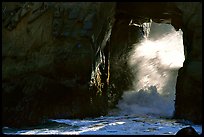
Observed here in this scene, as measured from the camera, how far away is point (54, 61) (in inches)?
589

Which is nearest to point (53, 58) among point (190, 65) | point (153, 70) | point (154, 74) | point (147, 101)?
point (190, 65)

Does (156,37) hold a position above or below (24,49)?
above

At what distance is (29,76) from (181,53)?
15495 millimetres

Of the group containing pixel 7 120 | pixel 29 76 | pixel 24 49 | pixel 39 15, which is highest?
pixel 39 15

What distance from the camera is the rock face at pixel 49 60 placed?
14.8 m

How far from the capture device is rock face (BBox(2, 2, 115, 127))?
48.7 feet

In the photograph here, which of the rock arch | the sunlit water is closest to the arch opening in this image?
the sunlit water

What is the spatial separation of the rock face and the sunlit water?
1.03 meters

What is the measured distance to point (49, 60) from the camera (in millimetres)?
14984

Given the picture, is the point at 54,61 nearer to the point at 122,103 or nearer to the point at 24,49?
the point at 24,49

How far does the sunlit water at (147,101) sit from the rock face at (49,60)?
3.39 ft

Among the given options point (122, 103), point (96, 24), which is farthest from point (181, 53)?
point (96, 24)

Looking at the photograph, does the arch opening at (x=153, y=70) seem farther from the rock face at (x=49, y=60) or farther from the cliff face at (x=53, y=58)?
the rock face at (x=49, y=60)

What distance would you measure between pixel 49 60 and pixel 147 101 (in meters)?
8.37
